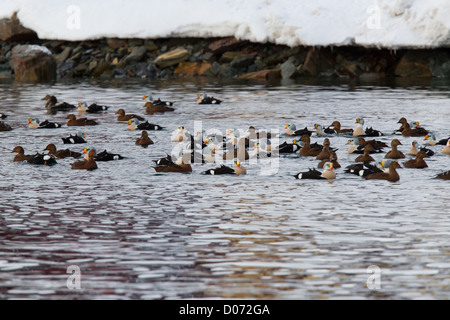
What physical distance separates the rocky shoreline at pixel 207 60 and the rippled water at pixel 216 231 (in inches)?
1052

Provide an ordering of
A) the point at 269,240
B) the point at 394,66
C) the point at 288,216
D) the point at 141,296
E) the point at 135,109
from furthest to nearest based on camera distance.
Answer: the point at 394,66, the point at 135,109, the point at 288,216, the point at 269,240, the point at 141,296

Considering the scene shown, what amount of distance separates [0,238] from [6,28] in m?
48.6

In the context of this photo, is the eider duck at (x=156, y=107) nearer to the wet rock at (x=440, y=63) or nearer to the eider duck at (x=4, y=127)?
the eider duck at (x=4, y=127)

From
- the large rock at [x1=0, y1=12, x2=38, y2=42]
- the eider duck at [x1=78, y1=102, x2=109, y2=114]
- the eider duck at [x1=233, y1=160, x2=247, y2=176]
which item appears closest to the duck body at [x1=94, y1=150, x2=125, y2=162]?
the eider duck at [x1=233, y1=160, x2=247, y2=176]

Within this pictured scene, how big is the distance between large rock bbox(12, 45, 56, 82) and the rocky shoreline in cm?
6

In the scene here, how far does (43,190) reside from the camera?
61.2 feet

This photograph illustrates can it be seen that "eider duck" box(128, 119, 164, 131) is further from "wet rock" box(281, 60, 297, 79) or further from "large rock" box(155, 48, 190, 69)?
"large rock" box(155, 48, 190, 69)

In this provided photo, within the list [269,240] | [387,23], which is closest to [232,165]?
[269,240]

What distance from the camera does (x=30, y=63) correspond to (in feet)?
178

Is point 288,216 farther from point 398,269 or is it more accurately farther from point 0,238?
point 0,238

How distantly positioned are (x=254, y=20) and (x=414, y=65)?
→ 30.9ft

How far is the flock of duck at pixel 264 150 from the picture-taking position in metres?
20.8

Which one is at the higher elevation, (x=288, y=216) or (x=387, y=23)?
(x=387, y=23)

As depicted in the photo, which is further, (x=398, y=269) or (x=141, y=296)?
(x=398, y=269)
